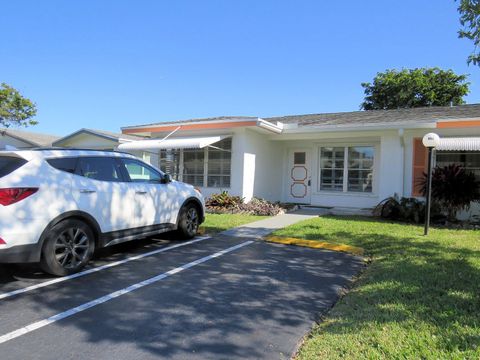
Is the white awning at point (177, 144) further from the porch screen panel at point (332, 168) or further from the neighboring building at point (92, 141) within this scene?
the porch screen panel at point (332, 168)

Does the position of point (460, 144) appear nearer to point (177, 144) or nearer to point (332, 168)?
point (332, 168)

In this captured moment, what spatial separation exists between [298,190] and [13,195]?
11.4m

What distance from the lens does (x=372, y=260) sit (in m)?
6.25

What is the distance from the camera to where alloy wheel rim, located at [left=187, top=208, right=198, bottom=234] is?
7629mm

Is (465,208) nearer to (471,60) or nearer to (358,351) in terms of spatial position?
(471,60)

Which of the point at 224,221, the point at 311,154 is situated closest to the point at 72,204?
the point at 224,221

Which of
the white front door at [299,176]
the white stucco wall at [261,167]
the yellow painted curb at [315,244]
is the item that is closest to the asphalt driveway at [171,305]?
the yellow painted curb at [315,244]

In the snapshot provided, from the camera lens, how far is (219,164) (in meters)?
13.6

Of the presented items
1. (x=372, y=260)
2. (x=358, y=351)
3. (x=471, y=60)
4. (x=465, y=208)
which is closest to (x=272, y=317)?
(x=358, y=351)

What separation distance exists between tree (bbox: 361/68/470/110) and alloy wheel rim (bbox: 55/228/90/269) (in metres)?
33.5

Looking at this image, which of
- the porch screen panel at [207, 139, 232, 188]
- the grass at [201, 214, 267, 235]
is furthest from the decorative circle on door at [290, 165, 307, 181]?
the grass at [201, 214, 267, 235]

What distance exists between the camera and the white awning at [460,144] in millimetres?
9992

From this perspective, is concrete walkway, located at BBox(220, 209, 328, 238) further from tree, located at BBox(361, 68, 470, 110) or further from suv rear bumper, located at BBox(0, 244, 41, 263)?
tree, located at BBox(361, 68, 470, 110)

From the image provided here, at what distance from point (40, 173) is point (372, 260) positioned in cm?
519
